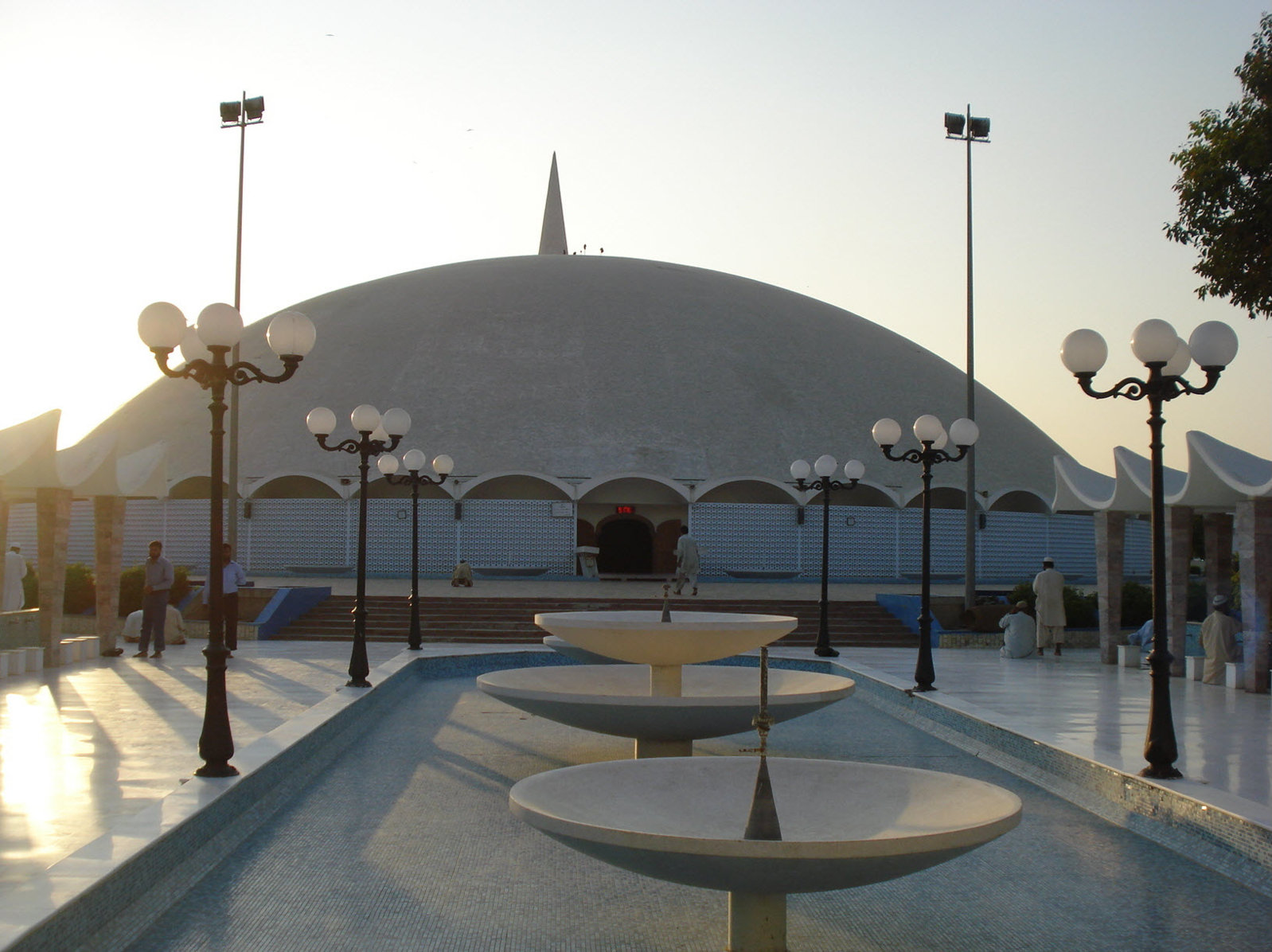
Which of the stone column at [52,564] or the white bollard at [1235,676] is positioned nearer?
the white bollard at [1235,676]

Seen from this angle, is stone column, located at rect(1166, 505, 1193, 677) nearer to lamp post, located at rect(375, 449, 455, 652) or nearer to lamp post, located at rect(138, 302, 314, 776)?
lamp post, located at rect(375, 449, 455, 652)

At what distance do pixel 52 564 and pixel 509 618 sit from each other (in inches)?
317

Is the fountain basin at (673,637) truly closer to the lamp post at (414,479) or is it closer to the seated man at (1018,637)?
the lamp post at (414,479)

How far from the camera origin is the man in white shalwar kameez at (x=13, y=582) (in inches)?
557

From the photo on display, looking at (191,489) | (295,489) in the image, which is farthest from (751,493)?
(191,489)

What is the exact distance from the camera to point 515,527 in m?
28.7

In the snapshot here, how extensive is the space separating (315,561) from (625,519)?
29.0 ft

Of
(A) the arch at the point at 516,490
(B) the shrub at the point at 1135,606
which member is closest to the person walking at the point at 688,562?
(A) the arch at the point at 516,490

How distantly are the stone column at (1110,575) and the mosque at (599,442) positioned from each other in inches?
496

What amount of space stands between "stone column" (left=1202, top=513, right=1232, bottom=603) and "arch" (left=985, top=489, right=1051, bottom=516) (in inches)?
668

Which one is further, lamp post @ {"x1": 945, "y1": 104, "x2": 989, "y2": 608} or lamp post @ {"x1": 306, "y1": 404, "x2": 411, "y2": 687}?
lamp post @ {"x1": 945, "y1": 104, "x2": 989, "y2": 608}

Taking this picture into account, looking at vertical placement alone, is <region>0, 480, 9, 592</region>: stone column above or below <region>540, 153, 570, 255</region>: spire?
below

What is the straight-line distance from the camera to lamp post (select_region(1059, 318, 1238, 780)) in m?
7.26

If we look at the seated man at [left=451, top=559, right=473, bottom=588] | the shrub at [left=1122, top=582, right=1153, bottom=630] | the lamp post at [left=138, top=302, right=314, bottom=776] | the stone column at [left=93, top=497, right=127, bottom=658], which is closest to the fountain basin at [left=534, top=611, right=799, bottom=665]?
the lamp post at [left=138, top=302, right=314, bottom=776]
